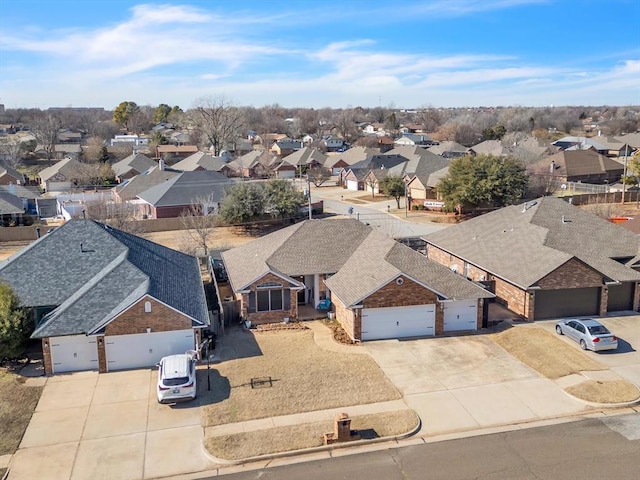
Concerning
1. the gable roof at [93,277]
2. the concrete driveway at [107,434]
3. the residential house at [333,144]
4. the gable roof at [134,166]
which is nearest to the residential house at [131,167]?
the gable roof at [134,166]

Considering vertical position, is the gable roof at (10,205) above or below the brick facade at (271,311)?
above

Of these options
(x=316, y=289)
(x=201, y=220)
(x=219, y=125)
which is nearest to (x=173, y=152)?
(x=219, y=125)

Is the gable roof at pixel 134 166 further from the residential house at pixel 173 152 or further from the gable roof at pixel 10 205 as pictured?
the gable roof at pixel 10 205

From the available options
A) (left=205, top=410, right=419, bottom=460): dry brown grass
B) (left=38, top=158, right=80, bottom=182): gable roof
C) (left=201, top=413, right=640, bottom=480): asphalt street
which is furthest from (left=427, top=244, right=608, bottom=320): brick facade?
(left=38, top=158, right=80, bottom=182): gable roof

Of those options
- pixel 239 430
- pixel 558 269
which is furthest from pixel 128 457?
pixel 558 269

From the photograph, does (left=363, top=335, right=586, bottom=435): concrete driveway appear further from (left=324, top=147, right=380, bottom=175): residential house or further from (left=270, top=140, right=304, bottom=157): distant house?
(left=270, top=140, right=304, bottom=157): distant house

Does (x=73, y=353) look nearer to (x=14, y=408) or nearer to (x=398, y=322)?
(x=14, y=408)

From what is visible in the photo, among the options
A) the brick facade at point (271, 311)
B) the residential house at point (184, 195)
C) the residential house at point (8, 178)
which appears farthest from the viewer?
the residential house at point (8, 178)
